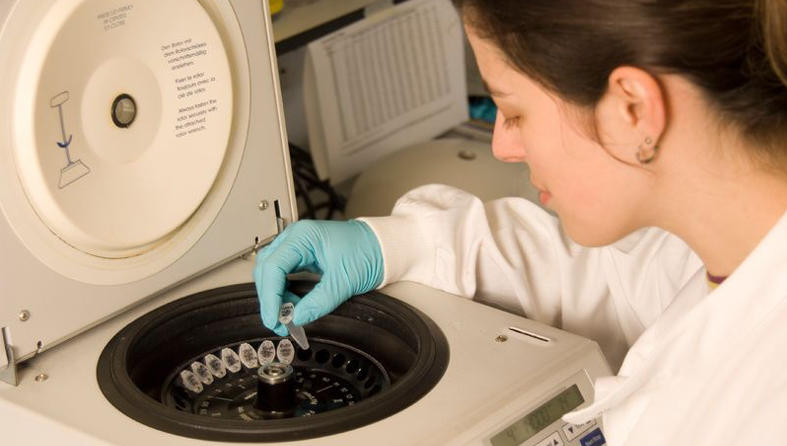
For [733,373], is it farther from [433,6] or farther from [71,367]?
[433,6]

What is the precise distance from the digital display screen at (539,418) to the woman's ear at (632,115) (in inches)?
11.8

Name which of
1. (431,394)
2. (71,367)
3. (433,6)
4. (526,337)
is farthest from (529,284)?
(433,6)

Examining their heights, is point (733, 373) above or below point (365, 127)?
above

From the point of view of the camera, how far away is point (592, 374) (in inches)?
49.7

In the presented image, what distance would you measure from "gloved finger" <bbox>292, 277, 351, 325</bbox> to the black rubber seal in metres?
0.04

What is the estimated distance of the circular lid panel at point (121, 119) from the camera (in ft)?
3.78

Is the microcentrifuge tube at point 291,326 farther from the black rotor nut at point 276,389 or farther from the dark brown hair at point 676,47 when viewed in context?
the dark brown hair at point 676,47

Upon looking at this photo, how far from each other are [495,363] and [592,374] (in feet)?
0.41

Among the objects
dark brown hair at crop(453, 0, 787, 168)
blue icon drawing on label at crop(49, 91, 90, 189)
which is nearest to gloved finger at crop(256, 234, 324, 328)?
blue icon drawing on label at crop(49, 91, 90, 189)

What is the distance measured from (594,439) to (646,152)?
14.7 inches

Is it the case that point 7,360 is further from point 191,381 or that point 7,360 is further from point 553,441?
point 553,441

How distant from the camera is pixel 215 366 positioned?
1369 mm

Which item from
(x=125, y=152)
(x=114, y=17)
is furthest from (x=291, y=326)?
(x=114, y=17)

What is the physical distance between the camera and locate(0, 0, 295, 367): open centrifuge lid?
45.1 inches
